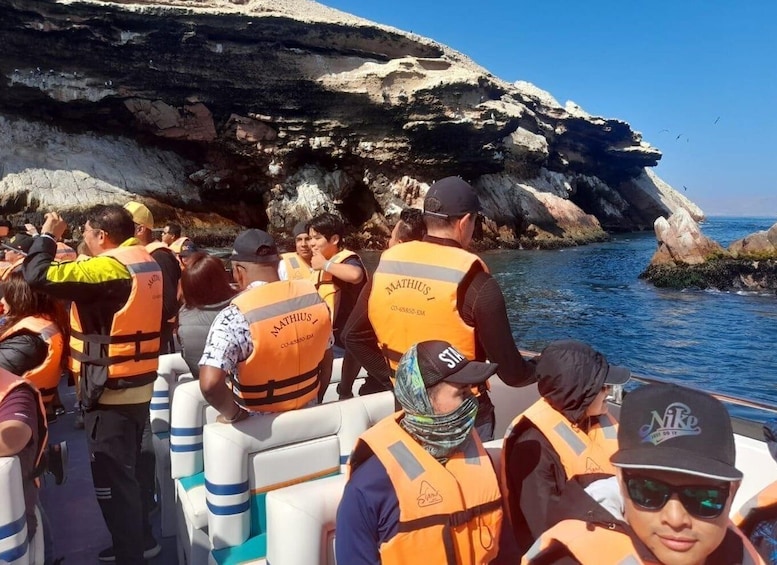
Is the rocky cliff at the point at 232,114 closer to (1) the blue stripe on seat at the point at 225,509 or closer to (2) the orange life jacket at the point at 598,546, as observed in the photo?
(1) the blue stripe on seat at the point at 225,509

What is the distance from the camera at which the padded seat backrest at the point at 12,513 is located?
2008mm

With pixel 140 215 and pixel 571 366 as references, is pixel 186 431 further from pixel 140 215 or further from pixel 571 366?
pixel 140 215

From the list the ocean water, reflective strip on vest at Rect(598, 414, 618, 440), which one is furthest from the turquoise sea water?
reflective strip on vest at Rect(598, 414, 618, 440)

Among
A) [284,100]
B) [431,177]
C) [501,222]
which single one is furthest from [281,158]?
[501,222]

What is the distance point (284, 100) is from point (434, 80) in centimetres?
834

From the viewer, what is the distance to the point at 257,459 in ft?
7.92

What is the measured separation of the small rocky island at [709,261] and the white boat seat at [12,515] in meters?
23.0

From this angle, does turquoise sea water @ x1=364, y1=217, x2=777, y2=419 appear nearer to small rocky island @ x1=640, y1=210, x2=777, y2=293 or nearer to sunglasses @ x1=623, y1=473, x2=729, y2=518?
small rocky island @ x1=640, y1=210, x2=777, y2=293

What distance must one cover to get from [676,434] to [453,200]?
4.86 feet

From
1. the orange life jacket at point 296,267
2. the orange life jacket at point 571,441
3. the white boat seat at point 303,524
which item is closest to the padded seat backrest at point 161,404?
the orange life jacket at point 296,267

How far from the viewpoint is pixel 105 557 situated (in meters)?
3.20

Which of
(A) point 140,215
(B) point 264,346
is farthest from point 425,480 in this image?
(A) point 140,215

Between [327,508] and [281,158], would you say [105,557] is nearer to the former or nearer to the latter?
[327,508]

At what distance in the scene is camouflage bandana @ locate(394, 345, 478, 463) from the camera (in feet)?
5.48
